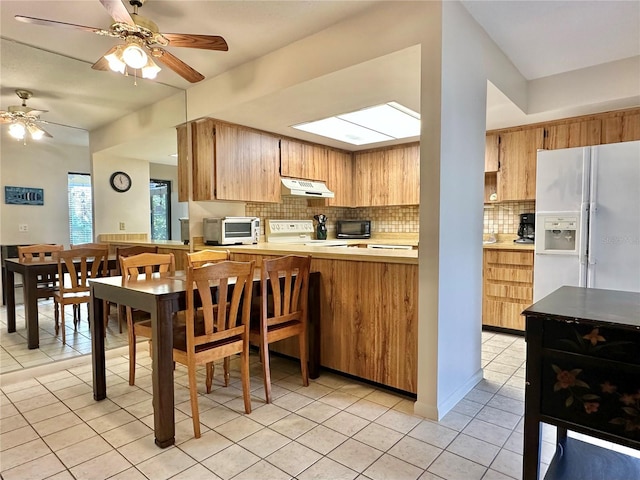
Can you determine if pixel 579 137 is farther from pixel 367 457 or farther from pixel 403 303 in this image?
pixel 367 457

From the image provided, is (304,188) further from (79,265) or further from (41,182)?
(41,182)

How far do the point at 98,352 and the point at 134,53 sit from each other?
180 cm

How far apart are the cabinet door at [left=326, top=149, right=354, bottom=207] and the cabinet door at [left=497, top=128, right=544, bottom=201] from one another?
6.13ft

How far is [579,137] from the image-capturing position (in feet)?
11.2

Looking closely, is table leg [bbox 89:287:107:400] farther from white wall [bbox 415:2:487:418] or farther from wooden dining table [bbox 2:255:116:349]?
white wall [bbox 415:2:487:418]

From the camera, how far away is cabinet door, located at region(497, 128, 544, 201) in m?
3.66

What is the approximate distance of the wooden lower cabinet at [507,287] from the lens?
346cm

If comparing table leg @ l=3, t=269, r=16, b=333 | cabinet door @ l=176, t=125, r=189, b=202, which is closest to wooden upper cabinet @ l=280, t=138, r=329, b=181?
cabinet door @ l=176, t=125, r=189, b=202

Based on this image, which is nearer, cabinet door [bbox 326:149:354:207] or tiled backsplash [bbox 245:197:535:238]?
tiled backsplash [bbox 245:197:535:238]

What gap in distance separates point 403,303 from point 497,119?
2.30 meters

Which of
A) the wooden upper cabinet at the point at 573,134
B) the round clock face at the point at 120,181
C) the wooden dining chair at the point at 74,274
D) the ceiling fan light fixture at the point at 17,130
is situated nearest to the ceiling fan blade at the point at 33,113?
the ceiling fan light fixture at the point at 17,130

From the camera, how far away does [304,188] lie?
411cm

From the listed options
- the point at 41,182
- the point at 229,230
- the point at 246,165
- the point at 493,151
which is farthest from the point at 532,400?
the point at 41,182

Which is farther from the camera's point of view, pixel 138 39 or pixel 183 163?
pixel 183 163
